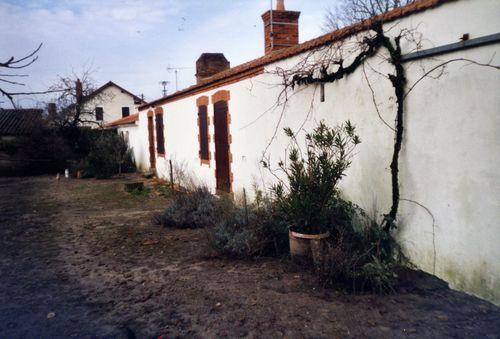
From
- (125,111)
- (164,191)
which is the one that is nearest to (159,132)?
(164,191)

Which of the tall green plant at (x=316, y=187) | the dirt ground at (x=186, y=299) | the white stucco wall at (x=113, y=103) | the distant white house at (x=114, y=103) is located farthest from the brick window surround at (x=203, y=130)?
the white stucco wall at (x=113, y=103)

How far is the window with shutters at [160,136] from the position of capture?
14.9 meters

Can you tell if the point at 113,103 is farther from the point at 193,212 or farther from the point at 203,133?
the point at 193,212

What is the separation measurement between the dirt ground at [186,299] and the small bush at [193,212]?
2.01ft

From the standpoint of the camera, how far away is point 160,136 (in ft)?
49.6

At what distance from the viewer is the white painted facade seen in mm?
3727

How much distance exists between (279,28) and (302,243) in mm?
6680

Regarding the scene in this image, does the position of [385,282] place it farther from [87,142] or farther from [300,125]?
[87,142]

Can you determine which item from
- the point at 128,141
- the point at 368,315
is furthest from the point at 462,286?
the point at 128,141

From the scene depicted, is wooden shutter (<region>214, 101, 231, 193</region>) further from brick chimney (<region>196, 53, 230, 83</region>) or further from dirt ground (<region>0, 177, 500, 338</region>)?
brick chimney (<region>196, 53, 230, 83</region>)

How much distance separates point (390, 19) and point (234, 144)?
16.5ft

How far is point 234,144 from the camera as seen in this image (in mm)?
9031

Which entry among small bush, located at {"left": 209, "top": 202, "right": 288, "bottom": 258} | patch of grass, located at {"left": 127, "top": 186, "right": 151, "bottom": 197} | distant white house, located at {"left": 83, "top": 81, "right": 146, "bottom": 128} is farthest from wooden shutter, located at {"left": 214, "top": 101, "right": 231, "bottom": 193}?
distant white house, located at {"left": 83, "top": 81, "right": 146, "bottom": 128}

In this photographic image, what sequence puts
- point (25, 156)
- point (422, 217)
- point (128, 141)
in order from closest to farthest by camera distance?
point (422, 217)
point (25, 156)
point (128, 141)
